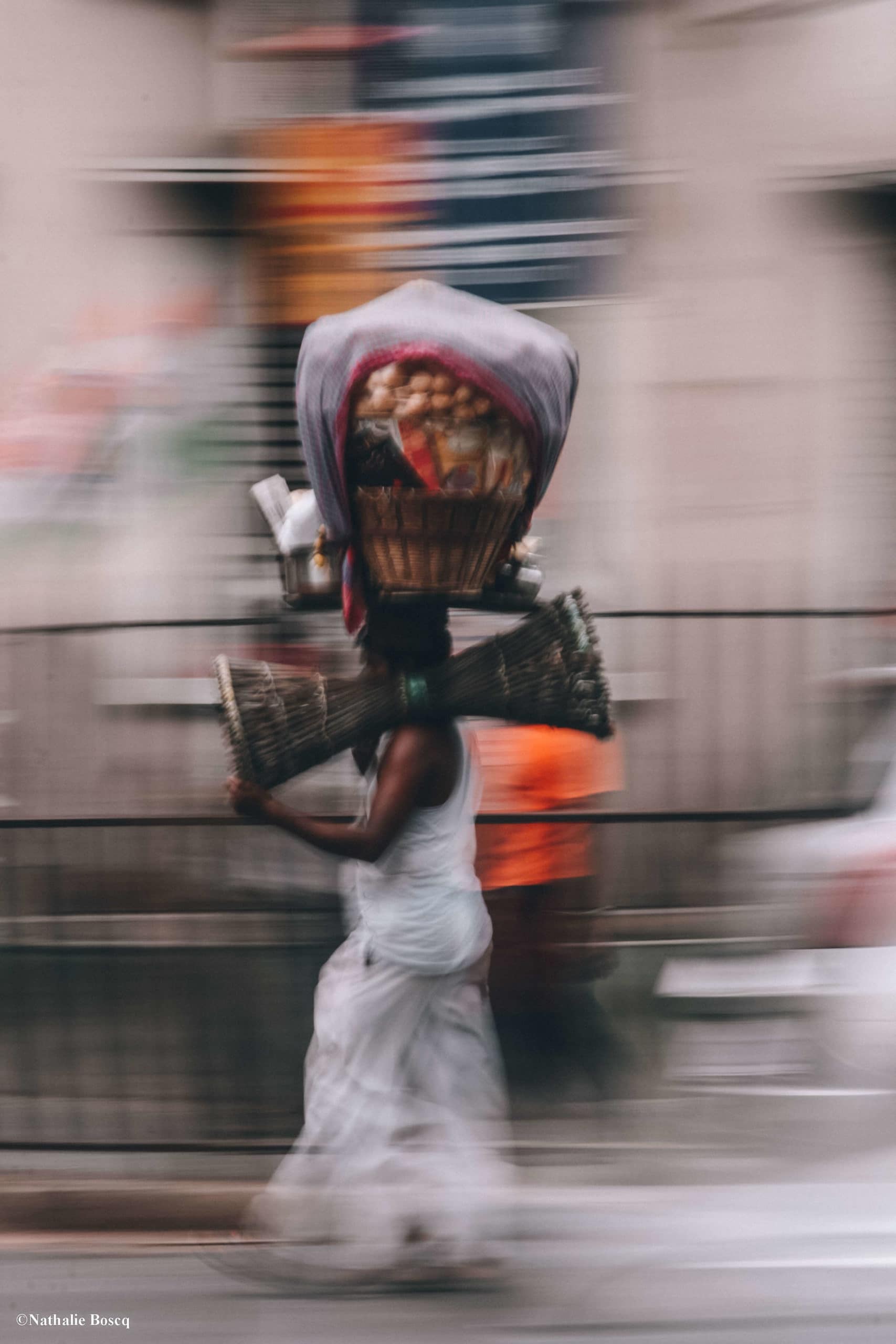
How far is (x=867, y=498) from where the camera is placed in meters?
5.88

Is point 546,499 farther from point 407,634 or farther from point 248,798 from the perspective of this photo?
point 248,798

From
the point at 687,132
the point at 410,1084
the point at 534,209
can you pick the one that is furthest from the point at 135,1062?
the point at 687,132

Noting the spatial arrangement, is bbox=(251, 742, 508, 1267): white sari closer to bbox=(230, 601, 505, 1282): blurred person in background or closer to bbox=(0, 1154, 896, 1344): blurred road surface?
bbox=(230, 601, 505, 1282): blurred person in background

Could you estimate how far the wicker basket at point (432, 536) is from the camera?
264 cm

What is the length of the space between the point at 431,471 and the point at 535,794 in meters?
1.63

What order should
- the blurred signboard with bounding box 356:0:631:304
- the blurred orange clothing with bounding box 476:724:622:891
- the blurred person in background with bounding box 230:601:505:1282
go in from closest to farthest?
the blurred person in background with bounding box 230:601:505:1282 → the blurred orange clothing with bounding box 476:724:622:891 → the blurred signboard with bounding box 356:0:631:304

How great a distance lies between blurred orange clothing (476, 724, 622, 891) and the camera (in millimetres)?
3646

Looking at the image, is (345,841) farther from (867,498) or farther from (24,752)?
(867,498)

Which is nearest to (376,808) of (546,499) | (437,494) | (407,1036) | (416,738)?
(416,738)

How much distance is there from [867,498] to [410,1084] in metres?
3.78

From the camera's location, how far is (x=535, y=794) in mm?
4039

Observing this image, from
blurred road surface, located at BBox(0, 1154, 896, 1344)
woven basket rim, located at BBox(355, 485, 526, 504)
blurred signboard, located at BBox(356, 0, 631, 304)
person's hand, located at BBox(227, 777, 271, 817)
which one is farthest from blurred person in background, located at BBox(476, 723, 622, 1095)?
blurred signboard, located at BBox(356, 0, 631, 304)

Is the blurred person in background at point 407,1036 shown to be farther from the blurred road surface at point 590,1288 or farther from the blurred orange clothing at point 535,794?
the blurred orange clothing at point 535,794

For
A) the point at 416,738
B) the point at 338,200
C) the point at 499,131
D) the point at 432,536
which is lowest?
the point at 416,738
